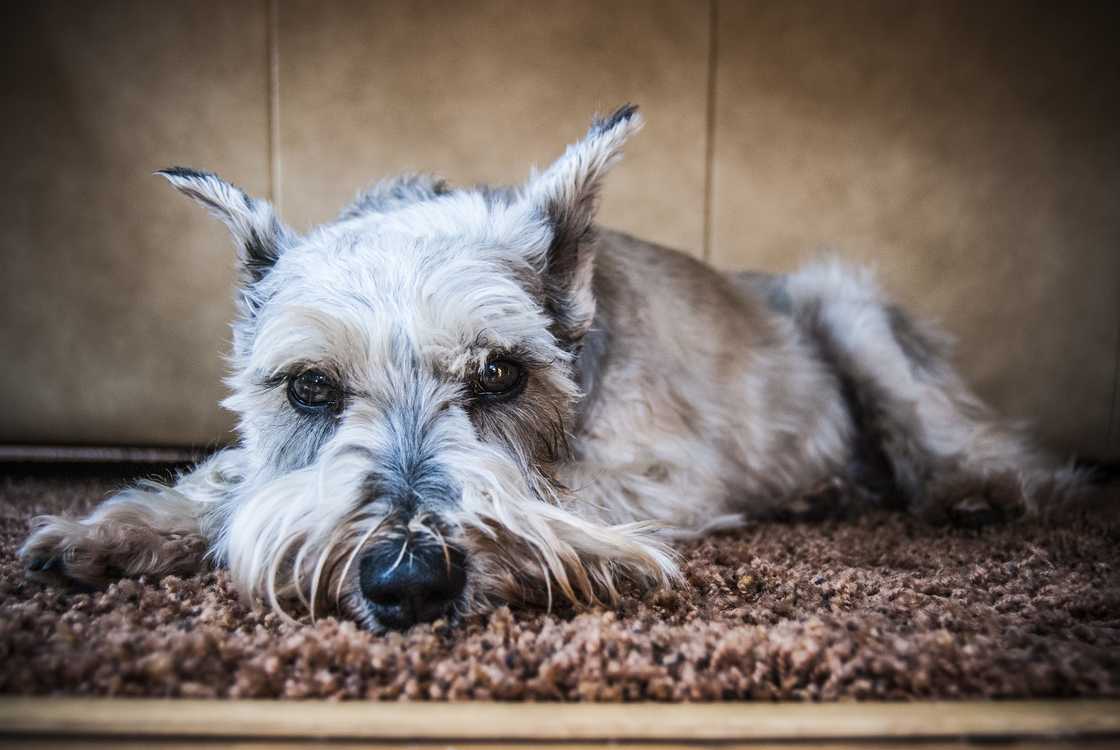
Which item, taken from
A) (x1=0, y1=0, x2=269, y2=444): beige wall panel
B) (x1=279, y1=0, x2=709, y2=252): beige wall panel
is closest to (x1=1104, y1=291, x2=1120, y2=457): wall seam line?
(x1=279, y1=0, x2=709, y2=252): beige wall panel

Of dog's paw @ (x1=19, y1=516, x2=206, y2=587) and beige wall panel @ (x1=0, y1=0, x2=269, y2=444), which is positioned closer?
dog's paw @ (x1=19, y1=516, x2=206, y2=587)

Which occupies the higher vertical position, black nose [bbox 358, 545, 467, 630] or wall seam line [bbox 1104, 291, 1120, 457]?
wall seam line [bbox 1104, 291, 1120, 457]

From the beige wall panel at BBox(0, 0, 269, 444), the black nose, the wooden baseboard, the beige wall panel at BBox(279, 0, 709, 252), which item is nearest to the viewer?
the wooden baseboard

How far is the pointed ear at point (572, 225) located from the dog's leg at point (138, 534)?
0.81 meters

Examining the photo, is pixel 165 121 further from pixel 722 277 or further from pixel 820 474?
pixel 820 474

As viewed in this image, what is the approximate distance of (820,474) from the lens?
2.36m

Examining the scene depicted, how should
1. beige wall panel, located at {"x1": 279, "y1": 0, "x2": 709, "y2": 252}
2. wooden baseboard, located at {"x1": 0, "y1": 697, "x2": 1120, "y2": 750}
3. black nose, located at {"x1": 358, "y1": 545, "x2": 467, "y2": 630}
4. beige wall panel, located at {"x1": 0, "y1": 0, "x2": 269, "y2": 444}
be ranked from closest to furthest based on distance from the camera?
wooden baseboard, located at {"x1": 0, "y1": 697, "x2": 1120, "y2": 750} < black nose, located at {"x1": 358, "y1": 545, "x2": 467, "y2": 630} < beige wall panel, located at {"x1": 0, "y1": 0, "x2": 269, "y2": 444} < beige wall panel, located at {"x1": 279, "y1": 0, "x2": 709, "y2": 252}

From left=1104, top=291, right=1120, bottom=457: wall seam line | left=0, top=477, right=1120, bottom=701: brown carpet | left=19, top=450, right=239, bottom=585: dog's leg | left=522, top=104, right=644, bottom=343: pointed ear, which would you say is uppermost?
left=522, top=104, right=644, bottom=343: pointed ear

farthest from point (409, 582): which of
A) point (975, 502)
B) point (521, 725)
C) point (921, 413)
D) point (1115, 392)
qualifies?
point (1115, 392)

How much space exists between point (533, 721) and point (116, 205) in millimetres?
2566

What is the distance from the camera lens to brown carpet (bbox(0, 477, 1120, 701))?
3.27 ft

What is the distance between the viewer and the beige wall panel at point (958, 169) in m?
2.85

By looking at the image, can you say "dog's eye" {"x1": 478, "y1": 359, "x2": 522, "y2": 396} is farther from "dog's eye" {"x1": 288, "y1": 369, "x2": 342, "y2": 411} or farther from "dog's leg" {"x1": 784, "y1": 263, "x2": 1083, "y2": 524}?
"dog's leg" {"x1": 784, "y1": 263, "x2": 1083, "y2": 524}

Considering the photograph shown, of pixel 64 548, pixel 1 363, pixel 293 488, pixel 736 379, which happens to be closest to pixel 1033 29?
pixel 736 379
